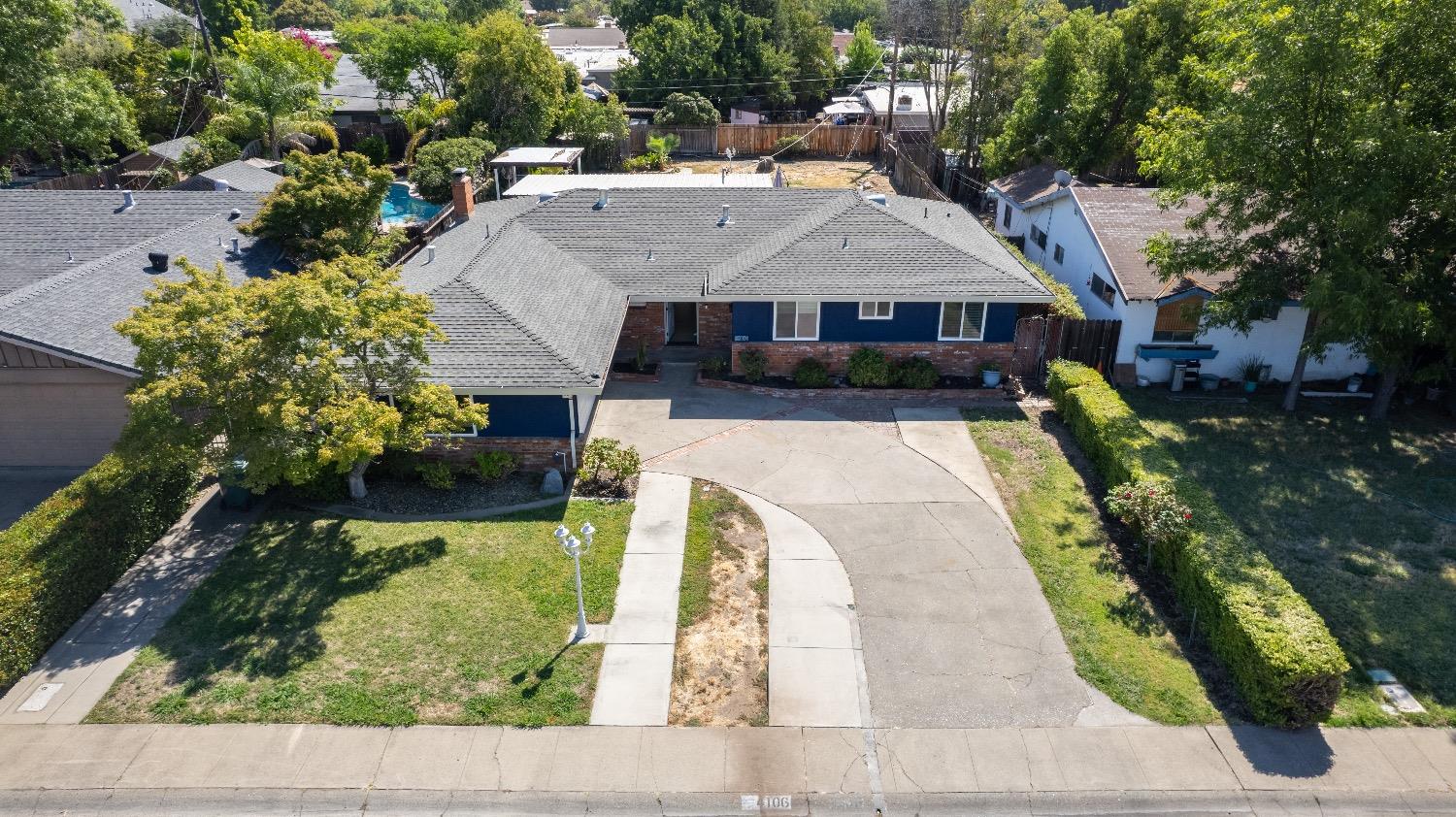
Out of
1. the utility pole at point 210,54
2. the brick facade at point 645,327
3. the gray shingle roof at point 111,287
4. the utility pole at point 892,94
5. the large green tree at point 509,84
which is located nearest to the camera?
the gray shingle roof at point 111,287

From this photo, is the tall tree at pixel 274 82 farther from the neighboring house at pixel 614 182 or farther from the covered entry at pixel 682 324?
the covered entry at pixel 682 324

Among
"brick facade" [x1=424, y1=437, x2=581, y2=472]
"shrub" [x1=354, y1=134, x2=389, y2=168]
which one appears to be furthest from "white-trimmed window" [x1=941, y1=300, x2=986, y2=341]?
"shrub" [x1=354, y1=134, x2=389, y2=168]

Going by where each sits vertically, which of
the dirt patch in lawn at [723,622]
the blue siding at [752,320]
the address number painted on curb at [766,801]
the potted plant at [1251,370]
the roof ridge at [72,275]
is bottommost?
the address number painted on curb at [766,801]

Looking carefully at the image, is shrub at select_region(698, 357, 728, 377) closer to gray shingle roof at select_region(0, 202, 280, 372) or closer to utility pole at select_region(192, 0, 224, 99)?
gray shingle roof at select_region(0, 202, 280, 372)

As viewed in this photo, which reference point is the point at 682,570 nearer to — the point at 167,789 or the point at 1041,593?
the point at 1041,593

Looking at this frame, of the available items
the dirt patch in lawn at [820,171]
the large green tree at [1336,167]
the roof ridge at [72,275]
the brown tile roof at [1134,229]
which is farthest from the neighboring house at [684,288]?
the dirt patch in lawn at [820,171]

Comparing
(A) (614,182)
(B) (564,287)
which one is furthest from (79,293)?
(A) (614,182)

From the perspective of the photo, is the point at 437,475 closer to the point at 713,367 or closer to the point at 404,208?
the point at 713,367
